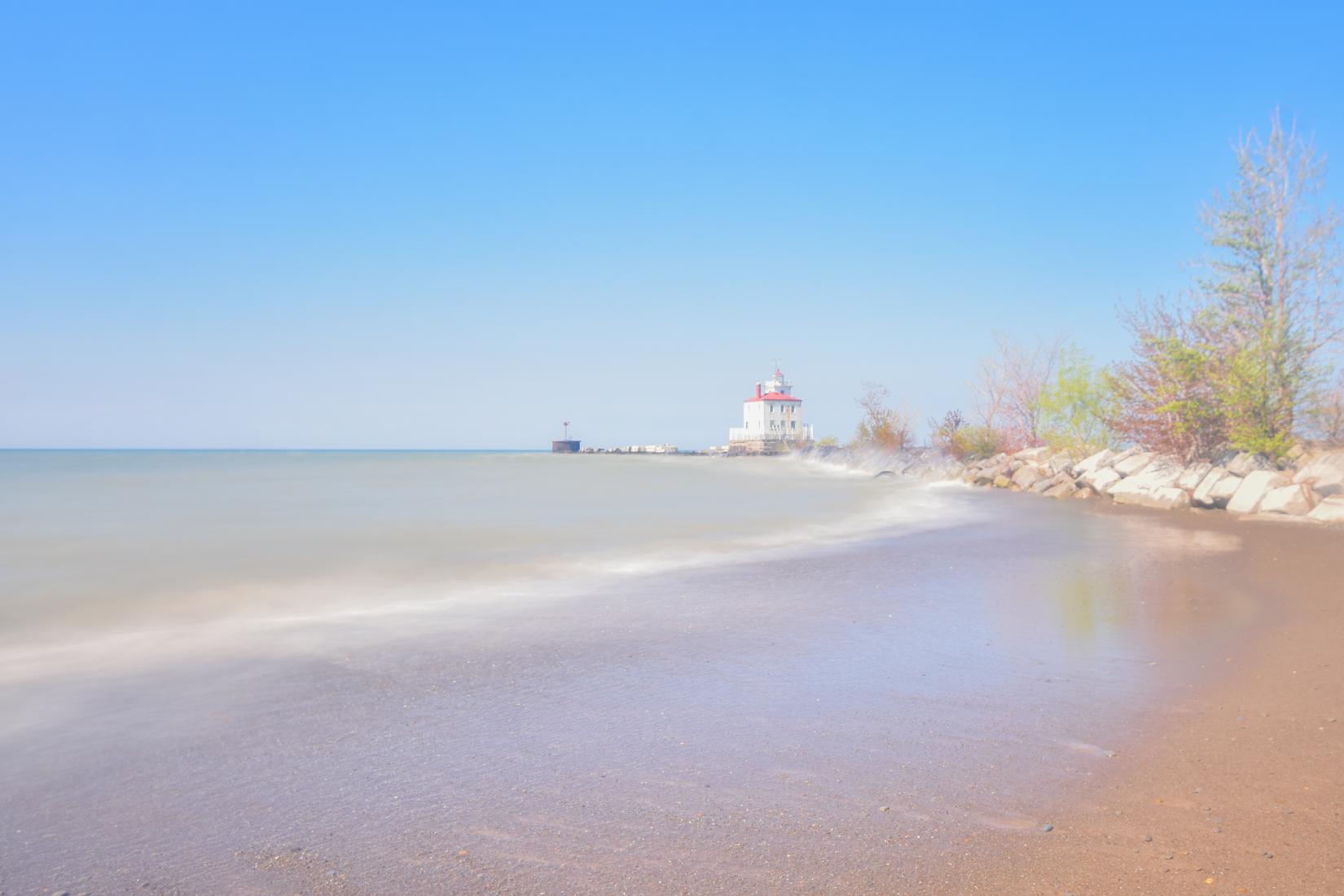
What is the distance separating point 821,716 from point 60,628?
619 centimetres

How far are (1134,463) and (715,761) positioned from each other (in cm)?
2018

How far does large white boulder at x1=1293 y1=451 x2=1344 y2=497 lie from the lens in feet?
44.8

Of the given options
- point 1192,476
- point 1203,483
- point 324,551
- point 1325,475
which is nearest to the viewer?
point 324,551

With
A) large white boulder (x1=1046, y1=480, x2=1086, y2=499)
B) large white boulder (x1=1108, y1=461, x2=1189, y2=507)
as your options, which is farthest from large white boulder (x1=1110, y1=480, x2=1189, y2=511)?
large white boulder (x1=1046, y1=480, x2=1086, y2=499)

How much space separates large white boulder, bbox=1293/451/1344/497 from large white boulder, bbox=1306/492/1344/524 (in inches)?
28.9

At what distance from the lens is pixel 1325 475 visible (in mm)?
14188

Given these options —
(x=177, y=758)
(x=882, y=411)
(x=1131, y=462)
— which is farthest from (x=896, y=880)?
(x=882, y=411)

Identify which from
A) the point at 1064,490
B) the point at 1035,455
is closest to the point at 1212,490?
the point at 1064,490

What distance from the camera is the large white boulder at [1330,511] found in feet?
40.2

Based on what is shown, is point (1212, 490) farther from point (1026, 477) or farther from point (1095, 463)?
point (1026, 477)

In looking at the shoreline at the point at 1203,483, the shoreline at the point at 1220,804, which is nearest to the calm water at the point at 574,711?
the shoreline at the point at 1220,804

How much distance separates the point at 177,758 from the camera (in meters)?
3.45

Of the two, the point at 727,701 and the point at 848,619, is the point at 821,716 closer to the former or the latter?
the point at 727,701

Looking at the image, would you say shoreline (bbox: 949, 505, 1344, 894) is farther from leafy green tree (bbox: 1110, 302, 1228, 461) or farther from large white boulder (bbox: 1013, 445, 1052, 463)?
large white boulder (bbox: 1013, 445, 1052, 463)
